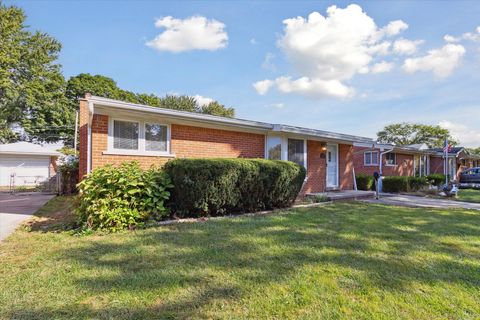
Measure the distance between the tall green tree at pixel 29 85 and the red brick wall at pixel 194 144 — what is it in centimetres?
2444

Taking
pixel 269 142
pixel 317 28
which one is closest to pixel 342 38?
pixel 317 28

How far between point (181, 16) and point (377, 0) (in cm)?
742

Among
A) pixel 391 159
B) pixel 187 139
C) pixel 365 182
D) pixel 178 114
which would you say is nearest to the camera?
pixel 178 114

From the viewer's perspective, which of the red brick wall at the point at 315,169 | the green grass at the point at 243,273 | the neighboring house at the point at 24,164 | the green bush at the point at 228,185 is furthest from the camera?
the neighboring house at the point at 24,164

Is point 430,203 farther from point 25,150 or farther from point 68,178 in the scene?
point 25,150

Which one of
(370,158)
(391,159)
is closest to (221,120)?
(370,158)

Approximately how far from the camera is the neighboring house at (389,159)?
1973 cm

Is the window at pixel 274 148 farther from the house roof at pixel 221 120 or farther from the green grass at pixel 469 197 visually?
the green grass at pixel 469 197

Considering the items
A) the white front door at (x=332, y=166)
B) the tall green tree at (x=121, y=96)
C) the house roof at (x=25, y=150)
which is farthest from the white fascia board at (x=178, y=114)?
the tall green tree at (x=121, y=96)

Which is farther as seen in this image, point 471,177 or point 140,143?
point 471,177

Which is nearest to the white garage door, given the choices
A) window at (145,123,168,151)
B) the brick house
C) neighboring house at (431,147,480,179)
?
window at (145,123,168,151)

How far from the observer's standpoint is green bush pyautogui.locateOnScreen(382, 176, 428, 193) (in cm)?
1605

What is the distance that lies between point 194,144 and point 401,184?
1303 cm

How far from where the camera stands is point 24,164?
20.2 m
